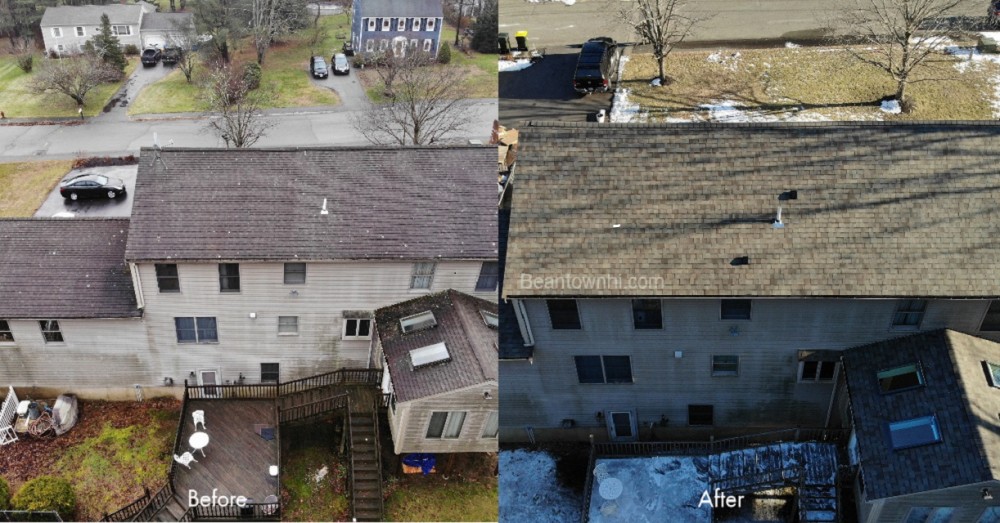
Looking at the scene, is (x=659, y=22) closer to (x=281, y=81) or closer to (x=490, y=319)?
(x=490, y=319)

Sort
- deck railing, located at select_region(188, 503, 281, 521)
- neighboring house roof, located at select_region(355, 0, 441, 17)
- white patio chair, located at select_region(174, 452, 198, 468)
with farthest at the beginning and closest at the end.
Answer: neighboring house roof, located at select_region(355, 0, 441, 17), white patio chair, located at select_region(174, 452, 198, 468), deck railing, located at select_region(188, 503, 281, 521)

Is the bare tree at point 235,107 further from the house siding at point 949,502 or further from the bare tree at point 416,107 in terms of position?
the house siding at point 949,502

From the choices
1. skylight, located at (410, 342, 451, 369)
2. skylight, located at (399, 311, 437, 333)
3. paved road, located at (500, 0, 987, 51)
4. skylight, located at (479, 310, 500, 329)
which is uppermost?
paved road, located at (500, 0, 987, 51)

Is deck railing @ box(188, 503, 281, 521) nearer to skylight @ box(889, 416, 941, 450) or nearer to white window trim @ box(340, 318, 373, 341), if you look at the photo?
white window trim @ box(340, 318, 373, 341)

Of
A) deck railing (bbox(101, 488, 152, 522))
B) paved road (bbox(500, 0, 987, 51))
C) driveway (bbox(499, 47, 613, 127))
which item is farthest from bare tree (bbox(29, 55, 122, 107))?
deck railing (bbox(101, 488, 152, 522))

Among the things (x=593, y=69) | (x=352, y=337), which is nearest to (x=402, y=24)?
(x=593, y=69)

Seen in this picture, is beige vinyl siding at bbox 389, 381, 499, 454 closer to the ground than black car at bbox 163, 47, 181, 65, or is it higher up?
closer to the ground

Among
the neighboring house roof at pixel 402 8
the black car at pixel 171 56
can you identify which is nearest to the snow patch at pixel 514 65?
the neighboring house roof at pixel 402 8
